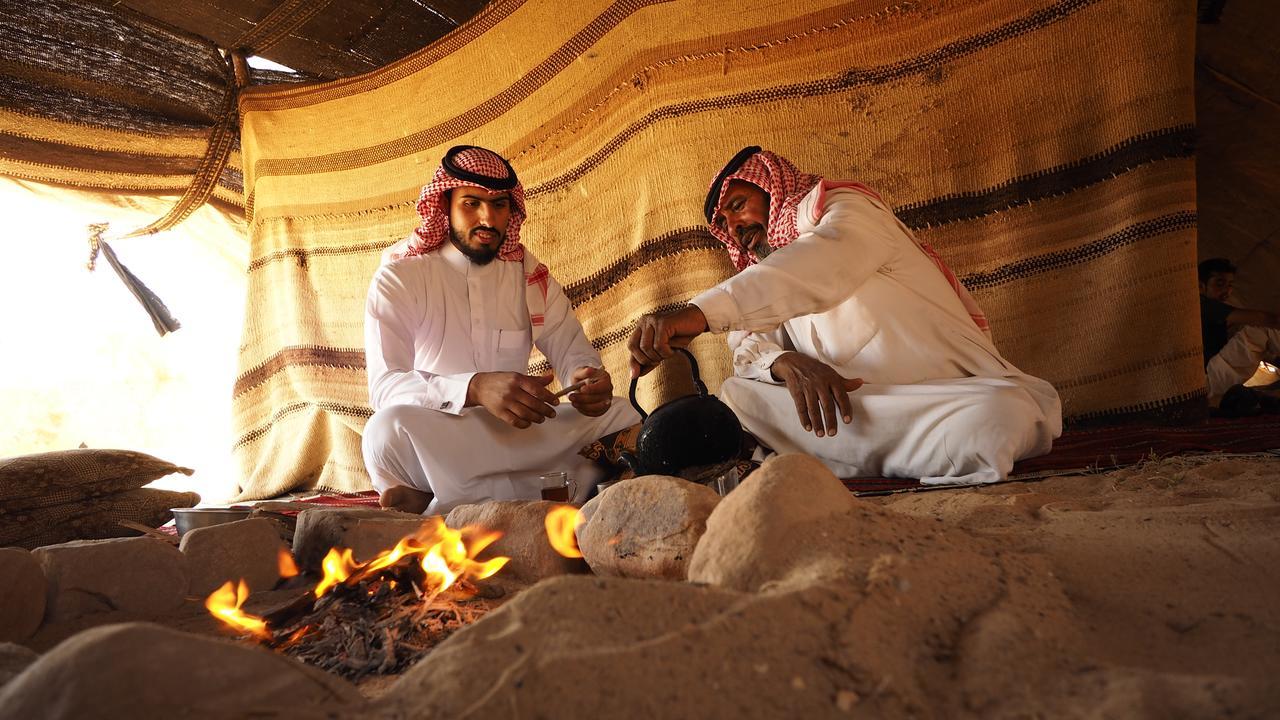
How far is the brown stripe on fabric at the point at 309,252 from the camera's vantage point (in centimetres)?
505

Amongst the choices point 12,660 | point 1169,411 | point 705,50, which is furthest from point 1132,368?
point 12,660

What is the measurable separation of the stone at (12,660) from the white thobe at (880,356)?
1.72 metres

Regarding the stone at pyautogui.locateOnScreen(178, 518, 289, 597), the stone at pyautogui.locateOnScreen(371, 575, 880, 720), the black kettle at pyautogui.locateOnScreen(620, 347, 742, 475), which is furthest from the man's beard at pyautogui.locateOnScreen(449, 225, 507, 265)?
the stone at pyautogui.locateOnScreen(371, 575, 880, 720)

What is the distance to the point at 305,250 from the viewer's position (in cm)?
524

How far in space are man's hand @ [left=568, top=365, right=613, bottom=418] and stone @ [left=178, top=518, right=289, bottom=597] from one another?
53.7 inches

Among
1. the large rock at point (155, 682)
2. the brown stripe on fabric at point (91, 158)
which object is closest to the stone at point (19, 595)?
the large rock at point (155, 682)

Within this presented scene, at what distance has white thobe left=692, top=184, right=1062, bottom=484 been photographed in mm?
2480

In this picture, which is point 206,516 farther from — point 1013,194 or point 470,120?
point 1013,194

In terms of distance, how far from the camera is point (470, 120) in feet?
15.6

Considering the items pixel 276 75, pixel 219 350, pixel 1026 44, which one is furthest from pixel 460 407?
pixel 219 350

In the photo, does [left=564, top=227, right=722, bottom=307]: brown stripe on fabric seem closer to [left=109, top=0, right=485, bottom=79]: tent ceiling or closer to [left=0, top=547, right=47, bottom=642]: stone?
[left=109, top=0, right=485, bottom=79]: tent ceiling

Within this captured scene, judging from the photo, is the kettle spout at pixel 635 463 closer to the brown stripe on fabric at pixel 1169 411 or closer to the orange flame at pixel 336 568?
the orange flame at pixel 336 568

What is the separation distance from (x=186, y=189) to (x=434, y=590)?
16.1ft

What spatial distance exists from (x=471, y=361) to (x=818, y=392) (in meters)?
1.67
